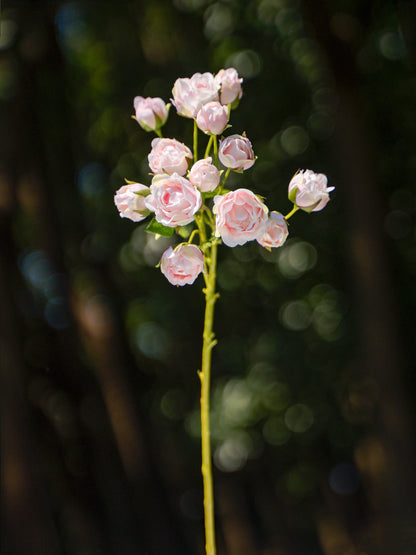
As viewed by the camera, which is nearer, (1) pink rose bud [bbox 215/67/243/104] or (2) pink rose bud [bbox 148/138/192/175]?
(2) pink rose bud [bbox 148/138/192/175]

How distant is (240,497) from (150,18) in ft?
19.3

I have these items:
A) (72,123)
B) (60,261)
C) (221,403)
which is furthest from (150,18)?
(221,403)

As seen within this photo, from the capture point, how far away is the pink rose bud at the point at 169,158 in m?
1.33

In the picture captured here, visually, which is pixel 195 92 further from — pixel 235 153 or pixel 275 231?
pixel 275 231

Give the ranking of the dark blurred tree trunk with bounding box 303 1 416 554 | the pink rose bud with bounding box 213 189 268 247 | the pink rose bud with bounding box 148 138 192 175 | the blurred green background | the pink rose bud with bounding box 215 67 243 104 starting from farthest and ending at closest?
the blurred green background, the dark blurred tree trunk with bounding box 303 1 416 554, the pink rose bud with bounding box 215 67 243 104, the pink rose bud with bounding box 148 138 192 175, the pink rose bud with bounding box 213 189 268 247

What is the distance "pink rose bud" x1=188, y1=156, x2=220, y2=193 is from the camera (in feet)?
4.16

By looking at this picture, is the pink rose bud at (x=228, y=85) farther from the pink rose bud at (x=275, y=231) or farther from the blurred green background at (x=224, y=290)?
the blurred green background at (x=224, y=290)

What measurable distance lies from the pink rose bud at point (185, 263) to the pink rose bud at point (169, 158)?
0.67 ft

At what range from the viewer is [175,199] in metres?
1.23

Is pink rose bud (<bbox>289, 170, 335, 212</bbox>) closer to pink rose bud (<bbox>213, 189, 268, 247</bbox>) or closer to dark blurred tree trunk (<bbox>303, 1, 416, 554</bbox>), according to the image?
pink rose bud (<bbox>213, 189, 268, 247</bbox>)

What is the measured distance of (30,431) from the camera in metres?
4.05

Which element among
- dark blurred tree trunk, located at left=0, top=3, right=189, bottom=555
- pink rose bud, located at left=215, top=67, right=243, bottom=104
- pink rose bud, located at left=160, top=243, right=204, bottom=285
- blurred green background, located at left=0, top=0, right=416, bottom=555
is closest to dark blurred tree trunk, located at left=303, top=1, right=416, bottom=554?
→ blurred green background, located at left=0, top=0, right=416, bottom=555

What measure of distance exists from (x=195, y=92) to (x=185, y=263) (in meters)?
0.47

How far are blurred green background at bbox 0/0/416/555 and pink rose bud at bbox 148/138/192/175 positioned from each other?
3201 mm
